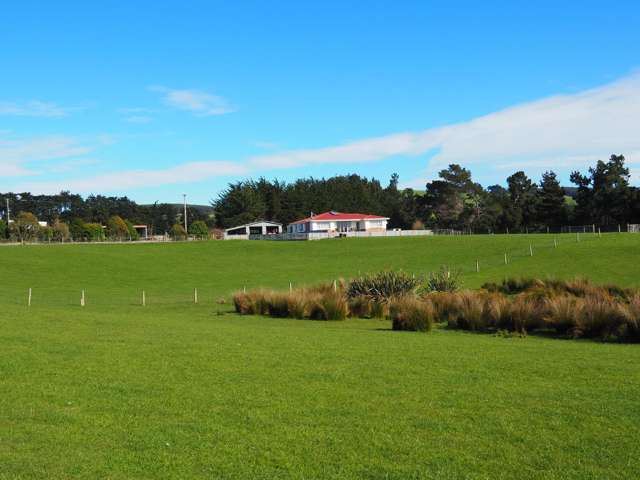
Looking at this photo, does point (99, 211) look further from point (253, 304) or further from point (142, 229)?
point (253, 304)

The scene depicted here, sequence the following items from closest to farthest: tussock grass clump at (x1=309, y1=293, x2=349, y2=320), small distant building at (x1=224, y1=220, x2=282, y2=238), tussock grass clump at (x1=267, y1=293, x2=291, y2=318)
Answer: tussock grass clump at (x1=309, y1=293, x2=349, y2=320) < tussock grass clump at (x1=267, y1=293, x2=291, y2=318) < small distant building at (x1=224, y1=220, x2=282, y2=238)

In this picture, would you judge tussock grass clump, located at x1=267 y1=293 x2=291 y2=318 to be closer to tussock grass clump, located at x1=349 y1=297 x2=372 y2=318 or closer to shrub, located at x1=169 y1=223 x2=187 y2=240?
tussock grass clump, located at x1=349 y1=297 x2=372 y2=318

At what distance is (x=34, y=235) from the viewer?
4085 inches

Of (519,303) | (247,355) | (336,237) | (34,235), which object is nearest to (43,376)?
(247,355)

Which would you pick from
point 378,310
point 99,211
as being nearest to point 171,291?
point 378,310

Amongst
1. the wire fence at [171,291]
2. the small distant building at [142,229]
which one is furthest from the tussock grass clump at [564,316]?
the small distant building at [142,229]

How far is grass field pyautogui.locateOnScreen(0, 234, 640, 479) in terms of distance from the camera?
626cm

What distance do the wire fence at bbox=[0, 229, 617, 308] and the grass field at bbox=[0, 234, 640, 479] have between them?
15802 millimetres

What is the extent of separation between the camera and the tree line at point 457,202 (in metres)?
98.2

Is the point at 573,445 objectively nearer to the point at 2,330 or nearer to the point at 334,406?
the point at 334,406

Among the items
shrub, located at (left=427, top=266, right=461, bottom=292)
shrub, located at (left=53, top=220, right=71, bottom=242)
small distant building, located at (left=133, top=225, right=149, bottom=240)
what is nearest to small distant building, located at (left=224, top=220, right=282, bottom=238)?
shrub, located at (left=53, top=220, right=71, bottom=242)

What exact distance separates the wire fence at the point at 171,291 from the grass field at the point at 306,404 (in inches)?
622

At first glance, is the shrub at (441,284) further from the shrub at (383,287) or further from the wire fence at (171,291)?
the wire fence at (171,291)

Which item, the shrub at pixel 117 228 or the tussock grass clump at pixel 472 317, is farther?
the shrub at pixel 117 228
